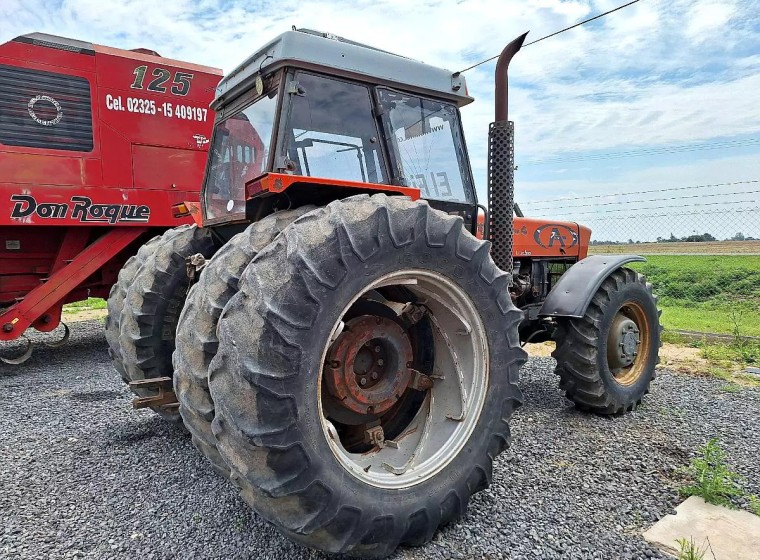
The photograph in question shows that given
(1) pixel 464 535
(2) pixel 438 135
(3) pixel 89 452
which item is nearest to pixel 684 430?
(1) pixel 464 535

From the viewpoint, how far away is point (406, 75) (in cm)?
321

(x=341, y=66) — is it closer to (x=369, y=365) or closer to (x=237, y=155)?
(x=237, y=155)

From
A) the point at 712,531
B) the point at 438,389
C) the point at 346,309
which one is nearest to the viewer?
the point at 346,309

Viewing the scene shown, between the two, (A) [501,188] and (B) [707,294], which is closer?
(A) [501,188]

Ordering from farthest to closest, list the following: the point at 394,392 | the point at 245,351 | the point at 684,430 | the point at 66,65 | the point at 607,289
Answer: the point at 66,65, the point at 607,289, the point at 684,430, the point at 394,392, the point at 245,351

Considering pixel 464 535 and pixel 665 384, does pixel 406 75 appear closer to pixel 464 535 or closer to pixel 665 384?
pixel 464 535

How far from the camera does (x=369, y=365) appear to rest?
2.61m

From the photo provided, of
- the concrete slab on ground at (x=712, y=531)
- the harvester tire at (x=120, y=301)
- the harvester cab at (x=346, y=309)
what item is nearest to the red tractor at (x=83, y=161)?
the harvester tire at (x=120, y=301)

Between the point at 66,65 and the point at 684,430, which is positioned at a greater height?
the point at 66,65

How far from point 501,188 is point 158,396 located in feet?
8.47

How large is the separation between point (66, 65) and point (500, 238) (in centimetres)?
531

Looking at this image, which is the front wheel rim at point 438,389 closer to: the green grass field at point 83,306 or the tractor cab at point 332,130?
the tractor cab at point 332,130

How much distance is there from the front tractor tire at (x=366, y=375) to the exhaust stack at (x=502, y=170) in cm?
137

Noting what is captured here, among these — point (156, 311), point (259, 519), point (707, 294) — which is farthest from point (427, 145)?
point (707, 294)
